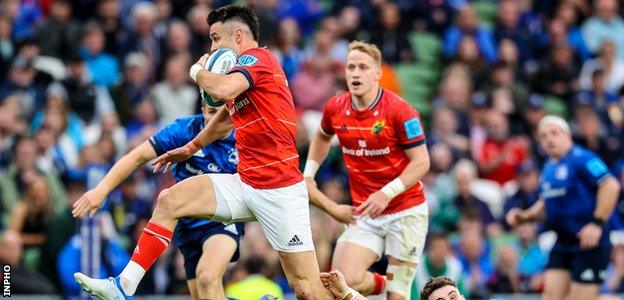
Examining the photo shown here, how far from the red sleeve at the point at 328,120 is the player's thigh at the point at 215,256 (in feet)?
4.34

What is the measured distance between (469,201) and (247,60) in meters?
8.15

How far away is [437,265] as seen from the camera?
49.7ft

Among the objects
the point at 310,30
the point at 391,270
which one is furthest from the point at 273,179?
the point at 310,30

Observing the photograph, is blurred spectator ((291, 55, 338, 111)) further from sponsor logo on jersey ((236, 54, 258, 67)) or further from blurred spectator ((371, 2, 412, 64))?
sponsor logo on jersey ((236, 54, 258, 67))

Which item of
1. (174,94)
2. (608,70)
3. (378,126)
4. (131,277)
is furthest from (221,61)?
(608,70)

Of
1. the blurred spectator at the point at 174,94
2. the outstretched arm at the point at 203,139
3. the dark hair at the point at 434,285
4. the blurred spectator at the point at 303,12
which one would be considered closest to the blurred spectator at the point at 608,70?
the blurred spectator at the point at 303,12

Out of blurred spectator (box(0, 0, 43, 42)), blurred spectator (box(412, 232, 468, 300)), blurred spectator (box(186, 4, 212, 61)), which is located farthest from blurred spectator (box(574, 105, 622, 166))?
blurred spectator (box(0, 0, 43, 42))

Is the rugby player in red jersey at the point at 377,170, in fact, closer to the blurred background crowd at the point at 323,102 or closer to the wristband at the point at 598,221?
the blurred background crowd at the point at 323,102

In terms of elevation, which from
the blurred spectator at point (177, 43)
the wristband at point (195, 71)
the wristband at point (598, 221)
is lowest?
the wristband at point (598, 221)

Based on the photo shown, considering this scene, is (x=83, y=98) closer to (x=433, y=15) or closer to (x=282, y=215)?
(x=433, y=15)

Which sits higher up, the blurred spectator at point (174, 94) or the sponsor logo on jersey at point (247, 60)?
the sponsor logo on jersey at point (247, 60)

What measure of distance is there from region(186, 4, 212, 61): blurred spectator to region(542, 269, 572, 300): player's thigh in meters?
6.64

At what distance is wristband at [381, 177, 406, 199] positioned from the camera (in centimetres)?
1108

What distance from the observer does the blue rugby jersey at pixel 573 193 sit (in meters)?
13.9
